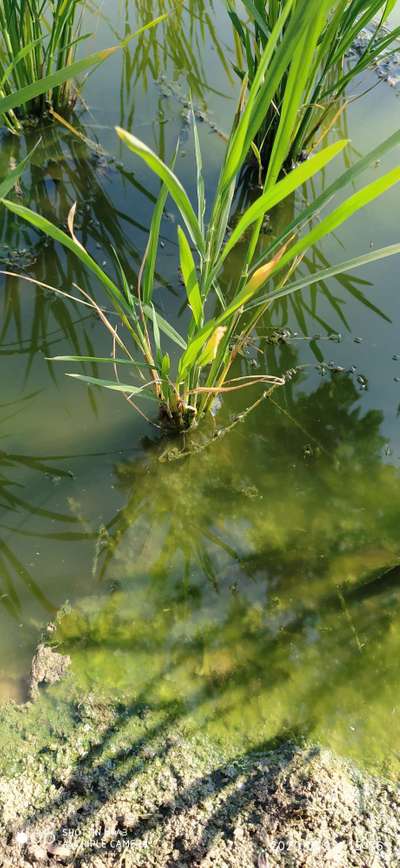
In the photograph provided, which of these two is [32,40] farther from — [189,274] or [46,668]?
[46,668]

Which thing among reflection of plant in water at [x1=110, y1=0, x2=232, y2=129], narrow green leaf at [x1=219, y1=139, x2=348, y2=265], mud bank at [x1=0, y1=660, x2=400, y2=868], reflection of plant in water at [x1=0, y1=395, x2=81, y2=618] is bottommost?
mud bank at [x1=0, y1=660, x2=400, y2=868]

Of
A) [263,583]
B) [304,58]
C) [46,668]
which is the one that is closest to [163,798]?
[46,668]

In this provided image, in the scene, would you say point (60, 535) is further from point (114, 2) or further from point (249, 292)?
point (114, 2)

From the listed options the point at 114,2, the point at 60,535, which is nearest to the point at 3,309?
the point at 60,535

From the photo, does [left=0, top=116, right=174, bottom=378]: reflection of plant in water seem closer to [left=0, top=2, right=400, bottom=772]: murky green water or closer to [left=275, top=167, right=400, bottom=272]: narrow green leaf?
[left=0, top=2, right=400, bottom=772]: murky green water

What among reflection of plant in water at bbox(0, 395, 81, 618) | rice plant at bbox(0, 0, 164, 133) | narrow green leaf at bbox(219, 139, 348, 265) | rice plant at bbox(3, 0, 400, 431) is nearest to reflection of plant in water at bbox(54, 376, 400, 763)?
reflection of plant in water at bbox(0, 395, 81, 618)

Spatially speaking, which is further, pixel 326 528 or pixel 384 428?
pixel 384 428

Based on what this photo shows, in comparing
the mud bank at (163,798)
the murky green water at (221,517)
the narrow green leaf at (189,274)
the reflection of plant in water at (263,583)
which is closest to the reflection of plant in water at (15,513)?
the murky green water at (221,517)
